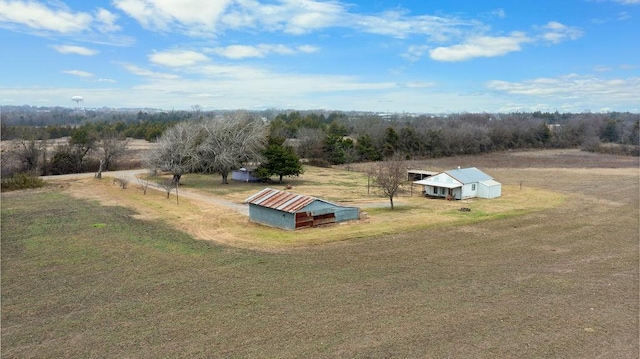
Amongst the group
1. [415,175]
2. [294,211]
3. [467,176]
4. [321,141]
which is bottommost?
[294,211]

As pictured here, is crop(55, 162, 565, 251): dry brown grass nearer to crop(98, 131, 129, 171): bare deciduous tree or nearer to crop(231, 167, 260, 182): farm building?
crop(231, 167, 260, 182): farm building

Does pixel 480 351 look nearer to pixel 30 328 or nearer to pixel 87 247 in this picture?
pixel 30 328

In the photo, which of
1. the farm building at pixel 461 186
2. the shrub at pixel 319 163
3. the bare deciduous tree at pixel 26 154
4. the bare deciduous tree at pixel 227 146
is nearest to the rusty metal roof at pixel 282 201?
the farm building at pixel 461 186

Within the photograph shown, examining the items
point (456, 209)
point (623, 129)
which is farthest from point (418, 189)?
point (623, 129)

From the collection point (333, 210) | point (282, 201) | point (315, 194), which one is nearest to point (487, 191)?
point (315, 194)

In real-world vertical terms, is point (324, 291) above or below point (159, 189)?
below

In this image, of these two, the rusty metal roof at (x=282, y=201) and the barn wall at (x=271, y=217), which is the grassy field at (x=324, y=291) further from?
the rusty metal roof at (x=282, y=201)

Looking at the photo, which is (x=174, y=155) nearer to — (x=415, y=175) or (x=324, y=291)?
(x=415, y=175)
